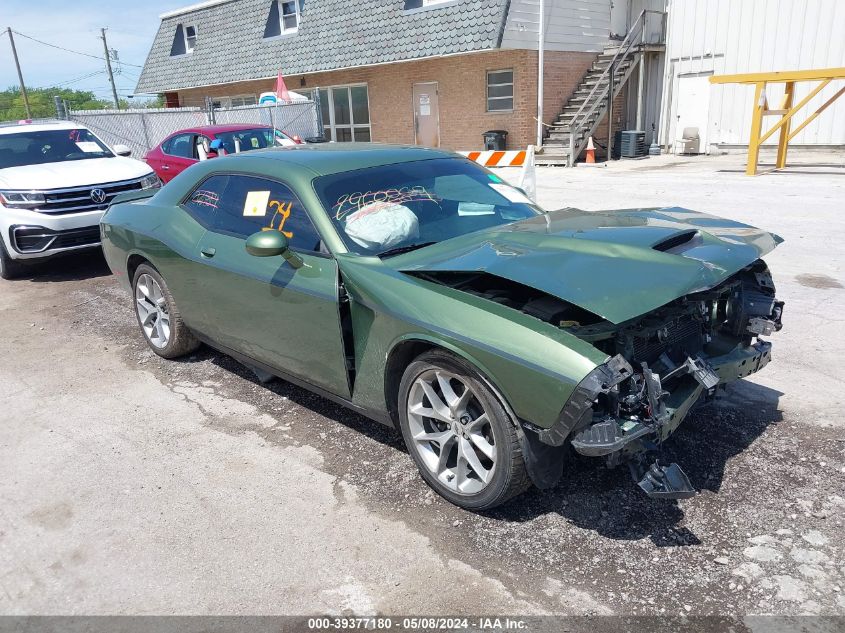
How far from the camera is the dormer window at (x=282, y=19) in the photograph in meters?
23.8

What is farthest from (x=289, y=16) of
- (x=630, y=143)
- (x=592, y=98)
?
(x=630, y=143)

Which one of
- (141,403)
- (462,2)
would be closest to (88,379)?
(141,403)

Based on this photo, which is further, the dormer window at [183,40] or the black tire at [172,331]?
the dormer window at [183,40]

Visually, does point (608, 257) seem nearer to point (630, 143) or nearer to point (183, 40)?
point (630, 143)

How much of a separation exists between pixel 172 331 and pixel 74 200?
3.90 m

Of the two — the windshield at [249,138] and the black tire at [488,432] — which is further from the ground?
the windshield at [249,138]

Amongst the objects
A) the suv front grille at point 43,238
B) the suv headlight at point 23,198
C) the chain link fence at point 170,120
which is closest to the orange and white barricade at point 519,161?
the suv front grille at point 43,238

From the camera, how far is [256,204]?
163 inches

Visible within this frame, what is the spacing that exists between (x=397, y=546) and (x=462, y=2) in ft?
59.6

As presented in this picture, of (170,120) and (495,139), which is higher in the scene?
(170,120)

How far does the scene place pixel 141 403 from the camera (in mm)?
4590

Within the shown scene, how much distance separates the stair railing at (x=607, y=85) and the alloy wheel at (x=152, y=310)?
14.6 metres

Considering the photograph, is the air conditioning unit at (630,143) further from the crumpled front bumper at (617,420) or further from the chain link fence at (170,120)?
Answer: the crumpled front bumper at (617,420)

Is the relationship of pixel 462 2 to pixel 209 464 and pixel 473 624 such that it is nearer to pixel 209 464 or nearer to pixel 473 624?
pixel 209 464
